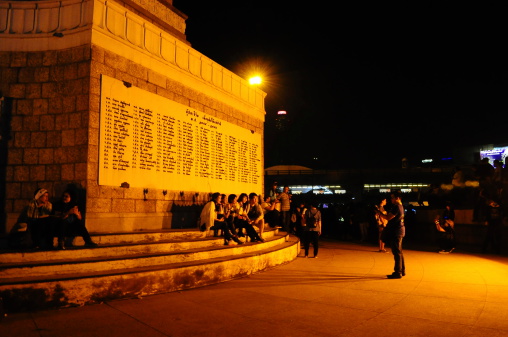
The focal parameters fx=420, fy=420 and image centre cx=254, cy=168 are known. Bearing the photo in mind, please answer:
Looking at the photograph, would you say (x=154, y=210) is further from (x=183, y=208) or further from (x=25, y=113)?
(x=25, y=113)

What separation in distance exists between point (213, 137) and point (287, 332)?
26.1 ft

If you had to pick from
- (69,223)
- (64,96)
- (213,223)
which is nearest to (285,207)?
(213,223)

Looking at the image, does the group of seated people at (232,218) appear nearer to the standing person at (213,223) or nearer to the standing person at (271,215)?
the standing person at (213,223)

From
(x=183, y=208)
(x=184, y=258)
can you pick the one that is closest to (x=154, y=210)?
(x=183, y=208)

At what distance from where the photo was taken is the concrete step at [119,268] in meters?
6.19

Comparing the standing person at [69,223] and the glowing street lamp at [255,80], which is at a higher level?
the glowing street lamp at [255,80]

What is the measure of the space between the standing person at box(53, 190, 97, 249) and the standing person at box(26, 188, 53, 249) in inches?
8.3

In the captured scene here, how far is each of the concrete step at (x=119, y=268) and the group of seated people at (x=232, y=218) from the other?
0.33m

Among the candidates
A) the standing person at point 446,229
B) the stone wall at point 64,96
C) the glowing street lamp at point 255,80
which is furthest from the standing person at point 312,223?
the stone wall at point 64,96

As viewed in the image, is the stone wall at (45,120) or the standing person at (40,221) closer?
the standing person at (40,221)

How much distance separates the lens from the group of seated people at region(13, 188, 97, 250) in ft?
24.7

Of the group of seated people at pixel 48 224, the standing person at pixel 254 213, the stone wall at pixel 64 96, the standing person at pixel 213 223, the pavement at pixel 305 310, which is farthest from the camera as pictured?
the standing person at pixel 254 213

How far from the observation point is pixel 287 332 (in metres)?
5.40

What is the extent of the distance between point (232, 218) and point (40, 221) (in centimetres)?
447
